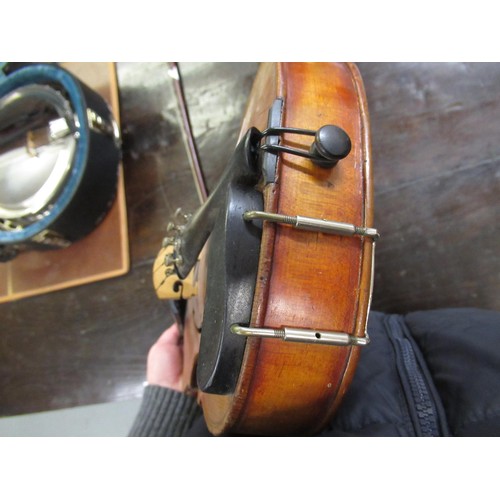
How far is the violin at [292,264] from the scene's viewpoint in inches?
14.7

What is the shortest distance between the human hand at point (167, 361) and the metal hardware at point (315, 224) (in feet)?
1.70

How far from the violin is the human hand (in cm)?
39

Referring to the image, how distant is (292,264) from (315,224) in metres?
0.04

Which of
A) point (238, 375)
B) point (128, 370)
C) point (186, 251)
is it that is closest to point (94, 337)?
point (128, 370)

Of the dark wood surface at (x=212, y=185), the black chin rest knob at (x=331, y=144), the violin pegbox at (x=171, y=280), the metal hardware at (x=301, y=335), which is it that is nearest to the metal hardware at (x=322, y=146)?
the black chin rest knob at (x=331, y=144)

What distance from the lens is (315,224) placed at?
37 centimetres

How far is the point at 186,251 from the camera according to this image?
52 centimetres

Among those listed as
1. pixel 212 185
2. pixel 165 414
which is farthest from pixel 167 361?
pixel 212 185

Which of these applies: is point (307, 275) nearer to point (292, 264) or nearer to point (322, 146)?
point (292, 264)

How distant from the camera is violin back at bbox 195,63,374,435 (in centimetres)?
38

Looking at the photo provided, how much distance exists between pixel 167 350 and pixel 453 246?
605 millimetres

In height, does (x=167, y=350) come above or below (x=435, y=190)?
below

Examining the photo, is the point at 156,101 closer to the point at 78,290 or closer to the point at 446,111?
the point at 78,290

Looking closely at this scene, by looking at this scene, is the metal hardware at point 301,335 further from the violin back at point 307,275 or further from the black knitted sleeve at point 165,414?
the black knitted sleeve at point 165,414
